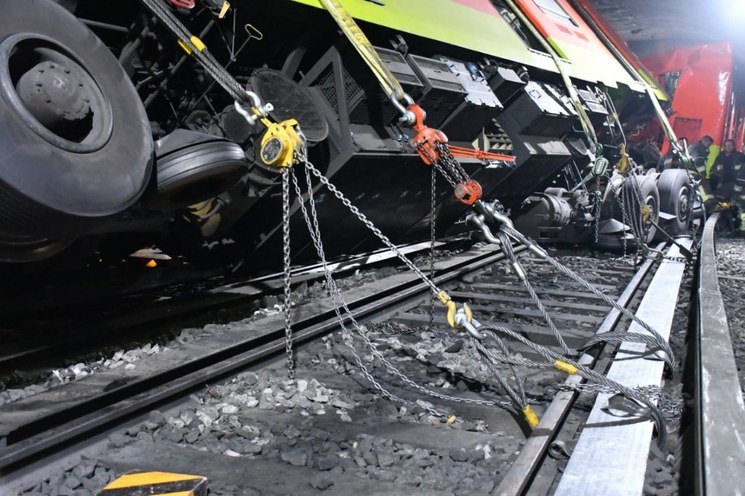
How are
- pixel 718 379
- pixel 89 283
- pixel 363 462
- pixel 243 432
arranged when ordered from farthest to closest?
pixel 89 283 < pixel 718 379 < pixel 243 432 < pixel 363 462

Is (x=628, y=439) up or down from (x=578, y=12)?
down

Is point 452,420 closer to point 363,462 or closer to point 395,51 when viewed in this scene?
point 363,462

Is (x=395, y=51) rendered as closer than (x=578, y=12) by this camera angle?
Yes

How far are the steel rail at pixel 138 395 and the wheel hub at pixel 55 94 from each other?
108 centimetres

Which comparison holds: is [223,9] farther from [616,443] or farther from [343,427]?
[616,443]

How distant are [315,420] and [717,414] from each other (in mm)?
1552

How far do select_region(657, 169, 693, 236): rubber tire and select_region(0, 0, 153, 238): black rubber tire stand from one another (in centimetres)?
844

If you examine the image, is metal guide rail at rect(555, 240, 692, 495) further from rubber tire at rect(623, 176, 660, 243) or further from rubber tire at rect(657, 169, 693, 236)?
rubber tire at rect(657, 169, 693, 236)

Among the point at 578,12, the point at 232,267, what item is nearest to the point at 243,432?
the point at 232,267

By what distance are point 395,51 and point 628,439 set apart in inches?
127

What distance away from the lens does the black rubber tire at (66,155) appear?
225 cm

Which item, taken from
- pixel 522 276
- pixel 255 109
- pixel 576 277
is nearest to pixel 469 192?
pixel 522 276

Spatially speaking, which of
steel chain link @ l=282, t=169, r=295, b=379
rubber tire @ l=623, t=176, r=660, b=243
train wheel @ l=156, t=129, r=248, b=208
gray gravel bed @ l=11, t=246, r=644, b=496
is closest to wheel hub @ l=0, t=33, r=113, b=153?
train wheel @ l=156, t=129, r=248, b=208

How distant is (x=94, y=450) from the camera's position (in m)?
2.22
